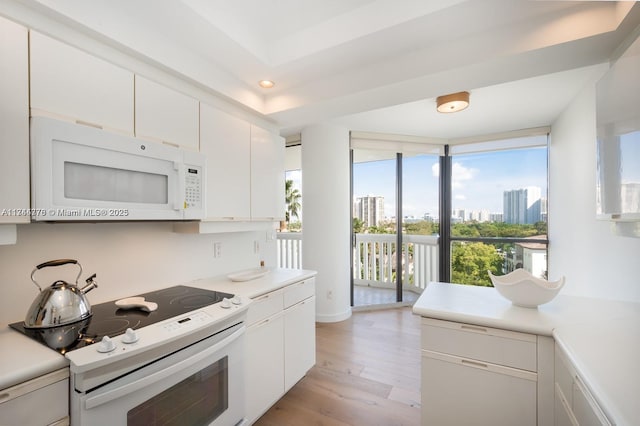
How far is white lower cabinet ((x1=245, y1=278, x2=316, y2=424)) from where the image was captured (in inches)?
71.4

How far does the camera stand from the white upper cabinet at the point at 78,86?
1.18 metres

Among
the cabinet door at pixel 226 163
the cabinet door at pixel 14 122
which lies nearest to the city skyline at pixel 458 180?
the cabinet door at pixel 226 163

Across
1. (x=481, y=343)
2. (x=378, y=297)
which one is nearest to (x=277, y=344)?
(x=481, y=343)

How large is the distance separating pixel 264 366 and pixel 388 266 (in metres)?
2.87

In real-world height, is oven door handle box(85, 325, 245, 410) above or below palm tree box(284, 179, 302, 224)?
below

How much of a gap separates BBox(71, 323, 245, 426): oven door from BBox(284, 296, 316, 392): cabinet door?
20.5 inches

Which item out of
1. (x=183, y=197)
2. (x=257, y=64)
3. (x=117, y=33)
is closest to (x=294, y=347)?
(x=183, y=197)

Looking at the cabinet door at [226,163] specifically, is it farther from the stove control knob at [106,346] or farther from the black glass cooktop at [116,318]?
the stove control knob at [106,346]

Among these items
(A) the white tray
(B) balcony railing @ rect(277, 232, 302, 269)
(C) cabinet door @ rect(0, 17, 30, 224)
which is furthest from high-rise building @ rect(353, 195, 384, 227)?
(C) cabinet door @ rect(0, 17, 30, 224)

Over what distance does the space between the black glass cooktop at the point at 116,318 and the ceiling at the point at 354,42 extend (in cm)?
140

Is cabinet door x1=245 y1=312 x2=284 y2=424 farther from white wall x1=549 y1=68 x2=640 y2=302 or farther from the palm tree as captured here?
the palm tree

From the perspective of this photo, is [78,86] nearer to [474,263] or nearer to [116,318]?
[116,318]

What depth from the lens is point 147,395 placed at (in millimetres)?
1180

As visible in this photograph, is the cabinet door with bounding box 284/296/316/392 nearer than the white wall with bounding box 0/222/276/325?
No
